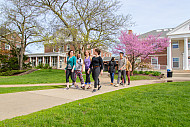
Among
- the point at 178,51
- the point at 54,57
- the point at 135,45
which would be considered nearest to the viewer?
the point at 135,45

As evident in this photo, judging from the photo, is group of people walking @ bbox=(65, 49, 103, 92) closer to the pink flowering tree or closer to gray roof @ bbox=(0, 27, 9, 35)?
the pink flowering tree

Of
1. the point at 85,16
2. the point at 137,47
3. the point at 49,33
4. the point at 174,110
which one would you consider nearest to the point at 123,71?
the point at 174,110

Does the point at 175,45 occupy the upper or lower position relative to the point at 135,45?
upper

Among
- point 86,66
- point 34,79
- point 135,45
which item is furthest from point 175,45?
point 34,79

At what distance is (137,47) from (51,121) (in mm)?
14424

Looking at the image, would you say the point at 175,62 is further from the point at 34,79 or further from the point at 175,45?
the point at 34,79

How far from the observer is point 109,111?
328 cm

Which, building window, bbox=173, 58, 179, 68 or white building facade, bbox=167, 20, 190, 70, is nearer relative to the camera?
white building facade, bbox=167, 20, 190, 70

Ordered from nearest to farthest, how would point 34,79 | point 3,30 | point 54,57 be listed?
1. point 34,79
2. point 3,30
3. point 54,57

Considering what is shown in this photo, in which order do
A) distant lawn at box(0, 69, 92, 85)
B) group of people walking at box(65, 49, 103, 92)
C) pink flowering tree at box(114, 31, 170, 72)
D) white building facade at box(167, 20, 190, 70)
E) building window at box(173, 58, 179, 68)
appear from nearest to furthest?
group of people walking at box(65, 49, 103, 92) < distant lawn at box(0, 69, 92, 85) < pink flowering tree at box(114, 31, 170, 72) < white building facade at box(167, 20, 190, 70) < building window at box(173, 58, 179, 68)

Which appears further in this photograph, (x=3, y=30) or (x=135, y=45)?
(x=3, y=30)

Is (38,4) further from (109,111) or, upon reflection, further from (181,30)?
(181,30)

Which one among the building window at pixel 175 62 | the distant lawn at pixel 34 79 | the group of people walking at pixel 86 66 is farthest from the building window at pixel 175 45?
the group of people walking at pixel 86 66

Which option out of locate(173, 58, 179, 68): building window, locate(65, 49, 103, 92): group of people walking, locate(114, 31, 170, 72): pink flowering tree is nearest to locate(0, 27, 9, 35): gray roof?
locate(114, 31, 170, 72): pink flowering tree
